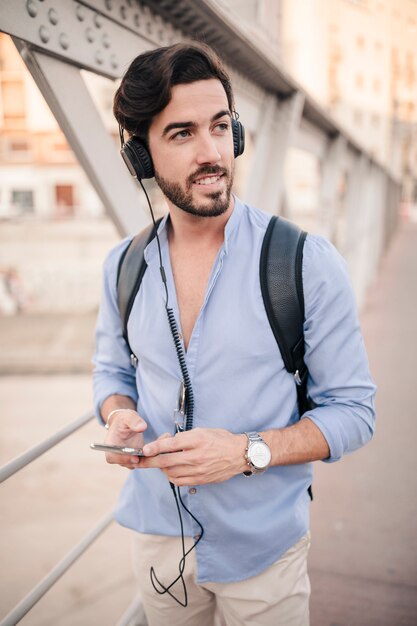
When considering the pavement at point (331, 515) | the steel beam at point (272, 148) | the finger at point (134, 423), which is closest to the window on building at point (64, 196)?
the pavement at point (331, 515)

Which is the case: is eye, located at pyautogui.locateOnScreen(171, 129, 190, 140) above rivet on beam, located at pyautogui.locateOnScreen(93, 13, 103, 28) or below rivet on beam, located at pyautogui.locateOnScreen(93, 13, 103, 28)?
below

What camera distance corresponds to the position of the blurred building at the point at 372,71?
46969 millimetres

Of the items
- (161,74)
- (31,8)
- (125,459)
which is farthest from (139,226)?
(125,459)

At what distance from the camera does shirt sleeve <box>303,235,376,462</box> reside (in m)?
1.28

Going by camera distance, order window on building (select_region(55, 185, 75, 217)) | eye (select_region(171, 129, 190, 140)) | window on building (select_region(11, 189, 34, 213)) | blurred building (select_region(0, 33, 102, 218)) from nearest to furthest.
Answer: eye (select_region(171, 129, 190, 140))
window on building (select_region(11, 189, 34, 213))
blurred building (select_region(0, 33, 102, 218))
window on building (select_region(55, 185, 75, 217))

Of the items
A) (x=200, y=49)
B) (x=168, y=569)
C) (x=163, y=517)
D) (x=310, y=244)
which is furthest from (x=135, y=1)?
(x=168, y=569)

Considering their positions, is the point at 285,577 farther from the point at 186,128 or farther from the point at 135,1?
the point at 135,1

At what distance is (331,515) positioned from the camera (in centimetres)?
320

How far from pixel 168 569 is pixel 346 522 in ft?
6.40

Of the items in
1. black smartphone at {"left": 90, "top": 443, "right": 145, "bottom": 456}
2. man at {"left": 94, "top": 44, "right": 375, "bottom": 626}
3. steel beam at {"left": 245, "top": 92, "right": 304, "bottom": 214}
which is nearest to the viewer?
black smartphone at {"left": 90, "top": 443, "right": 145, "bottom": 456}

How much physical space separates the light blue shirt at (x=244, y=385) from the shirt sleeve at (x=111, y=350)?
0.38ft

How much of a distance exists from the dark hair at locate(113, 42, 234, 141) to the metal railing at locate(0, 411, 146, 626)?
98 centimetres

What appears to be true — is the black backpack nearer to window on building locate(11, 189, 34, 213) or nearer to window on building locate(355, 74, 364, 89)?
window on building locate(11, 189, 34, 213)

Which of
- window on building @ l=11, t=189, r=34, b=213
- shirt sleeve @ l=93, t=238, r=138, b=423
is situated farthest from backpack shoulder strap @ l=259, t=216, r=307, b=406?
window on building @ l=11, t=189, r=34, b=213
